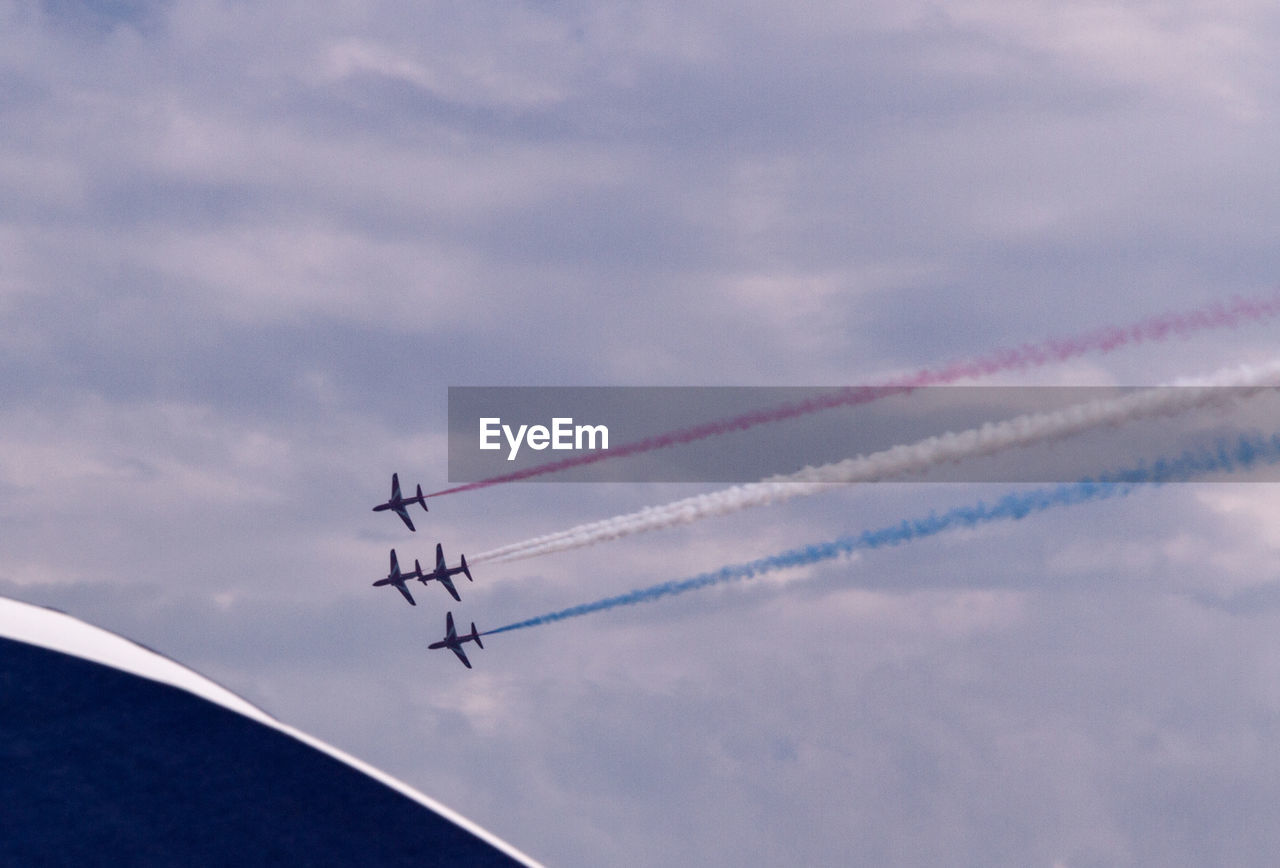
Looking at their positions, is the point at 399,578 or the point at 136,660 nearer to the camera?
the point at 136,660

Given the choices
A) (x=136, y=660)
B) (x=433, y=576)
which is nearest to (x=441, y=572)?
(x=433, y=576)

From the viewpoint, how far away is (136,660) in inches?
2527

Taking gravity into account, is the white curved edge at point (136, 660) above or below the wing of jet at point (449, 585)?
below

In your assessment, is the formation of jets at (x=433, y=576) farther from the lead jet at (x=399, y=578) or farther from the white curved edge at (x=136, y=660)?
the white curved edge at (x=136, y=660)

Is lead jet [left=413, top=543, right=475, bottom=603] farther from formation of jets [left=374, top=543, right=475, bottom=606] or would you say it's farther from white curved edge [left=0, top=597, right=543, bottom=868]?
white curved edge [left=0, top=597, right=543, bottom=868]

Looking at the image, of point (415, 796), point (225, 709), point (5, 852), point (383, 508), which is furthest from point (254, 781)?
point (383, 508)

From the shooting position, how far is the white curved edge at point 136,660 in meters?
63.4

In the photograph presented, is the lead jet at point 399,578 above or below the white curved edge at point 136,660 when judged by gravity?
above

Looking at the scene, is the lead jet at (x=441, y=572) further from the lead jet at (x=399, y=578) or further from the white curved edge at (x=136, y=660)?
the white curved edge at (x=136, y=660)

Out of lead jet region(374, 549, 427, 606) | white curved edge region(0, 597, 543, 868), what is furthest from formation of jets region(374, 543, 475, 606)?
white curved edge region(0, 597, 543, 868)

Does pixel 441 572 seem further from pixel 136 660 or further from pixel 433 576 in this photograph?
pixel 136 660

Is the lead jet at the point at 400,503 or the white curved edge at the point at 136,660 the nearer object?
the white curved edge at the point at 136,660

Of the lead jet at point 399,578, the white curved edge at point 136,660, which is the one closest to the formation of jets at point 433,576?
the lead jet at point 399,578

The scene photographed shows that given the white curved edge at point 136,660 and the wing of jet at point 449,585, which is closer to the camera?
the white curved edge at point 136,660
